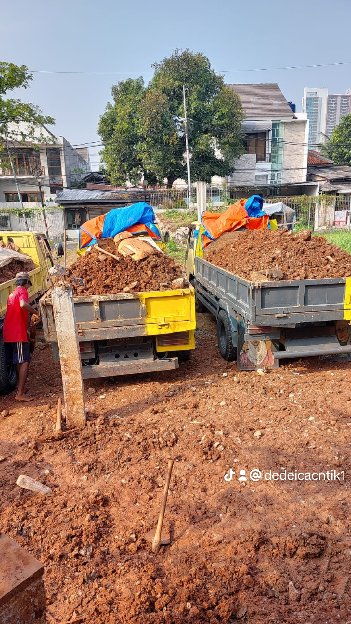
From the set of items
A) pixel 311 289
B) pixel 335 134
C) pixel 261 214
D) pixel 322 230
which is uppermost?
pixel 335 134

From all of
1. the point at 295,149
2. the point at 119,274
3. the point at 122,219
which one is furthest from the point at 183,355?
the point at 295,149

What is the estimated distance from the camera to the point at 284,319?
5199 millimetres

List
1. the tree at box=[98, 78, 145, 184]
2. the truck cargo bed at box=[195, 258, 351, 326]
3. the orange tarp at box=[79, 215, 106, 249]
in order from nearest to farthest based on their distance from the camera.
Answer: the truck cargo bed at box=[195, 258, 351, 326], the orange tarp at box=[79, 215, 106, 249], the tree at box=[98, 78, 145, 184]

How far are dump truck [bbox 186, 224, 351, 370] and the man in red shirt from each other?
265cm

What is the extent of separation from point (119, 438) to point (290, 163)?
94.1 feet

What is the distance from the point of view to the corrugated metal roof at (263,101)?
1123 inches

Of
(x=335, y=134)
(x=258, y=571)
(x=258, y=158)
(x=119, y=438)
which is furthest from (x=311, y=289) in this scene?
(x=335, y=134)

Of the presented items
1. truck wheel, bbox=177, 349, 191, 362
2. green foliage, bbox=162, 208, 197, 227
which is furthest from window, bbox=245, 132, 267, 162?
truck wheel, bbox=177, 349, 191, 362

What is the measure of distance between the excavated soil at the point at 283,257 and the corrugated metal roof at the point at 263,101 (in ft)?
79.1

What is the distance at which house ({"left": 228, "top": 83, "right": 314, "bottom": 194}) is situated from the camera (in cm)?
2814

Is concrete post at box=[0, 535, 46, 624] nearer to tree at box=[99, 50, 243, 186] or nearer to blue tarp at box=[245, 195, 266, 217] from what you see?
blue tarp at box=[245, 195, 266, 217]

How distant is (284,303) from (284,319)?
0.20 meters

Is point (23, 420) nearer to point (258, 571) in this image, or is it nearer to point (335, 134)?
point (258, 571)

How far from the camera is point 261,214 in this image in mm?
8562
